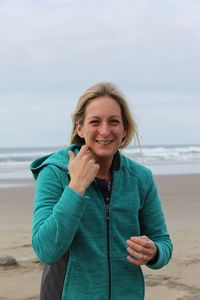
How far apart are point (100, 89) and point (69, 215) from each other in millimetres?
636

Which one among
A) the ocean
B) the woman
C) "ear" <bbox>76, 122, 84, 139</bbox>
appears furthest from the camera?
the ocean

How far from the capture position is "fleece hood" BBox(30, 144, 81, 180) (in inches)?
85.1

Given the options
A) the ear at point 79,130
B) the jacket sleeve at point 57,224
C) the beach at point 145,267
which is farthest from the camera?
the beach at point 145,267

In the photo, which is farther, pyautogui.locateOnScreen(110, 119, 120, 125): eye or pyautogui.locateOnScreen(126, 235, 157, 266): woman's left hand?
pyautogui.locateOnScreen(110, 119, 120, 125): eye

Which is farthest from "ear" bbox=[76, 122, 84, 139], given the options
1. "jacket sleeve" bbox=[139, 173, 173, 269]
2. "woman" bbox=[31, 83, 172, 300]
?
"jacket sleeve" bbox=[139, 173, 173, 269]

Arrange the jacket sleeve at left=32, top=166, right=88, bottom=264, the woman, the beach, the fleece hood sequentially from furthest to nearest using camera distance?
the beach, the fleece hood, the woman, the jacket sleeve at left=32, top=166, right=88, bottom=264

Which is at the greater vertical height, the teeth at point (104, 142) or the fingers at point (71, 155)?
the teeth at point (104, 142)

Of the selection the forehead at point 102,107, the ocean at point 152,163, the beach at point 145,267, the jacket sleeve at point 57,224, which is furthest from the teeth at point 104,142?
the ocean at point 152,163

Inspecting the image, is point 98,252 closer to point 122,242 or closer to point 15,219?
point 122,242

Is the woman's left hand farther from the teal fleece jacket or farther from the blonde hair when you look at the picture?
the blonde hair

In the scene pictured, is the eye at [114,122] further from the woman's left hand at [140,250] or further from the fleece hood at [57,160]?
the woman's left hand at [140,250]

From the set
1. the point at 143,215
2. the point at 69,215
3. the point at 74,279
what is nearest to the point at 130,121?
the point at 143,215

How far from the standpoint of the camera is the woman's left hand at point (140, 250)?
81.0 inches

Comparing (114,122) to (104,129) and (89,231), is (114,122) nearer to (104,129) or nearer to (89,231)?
(104,129)
